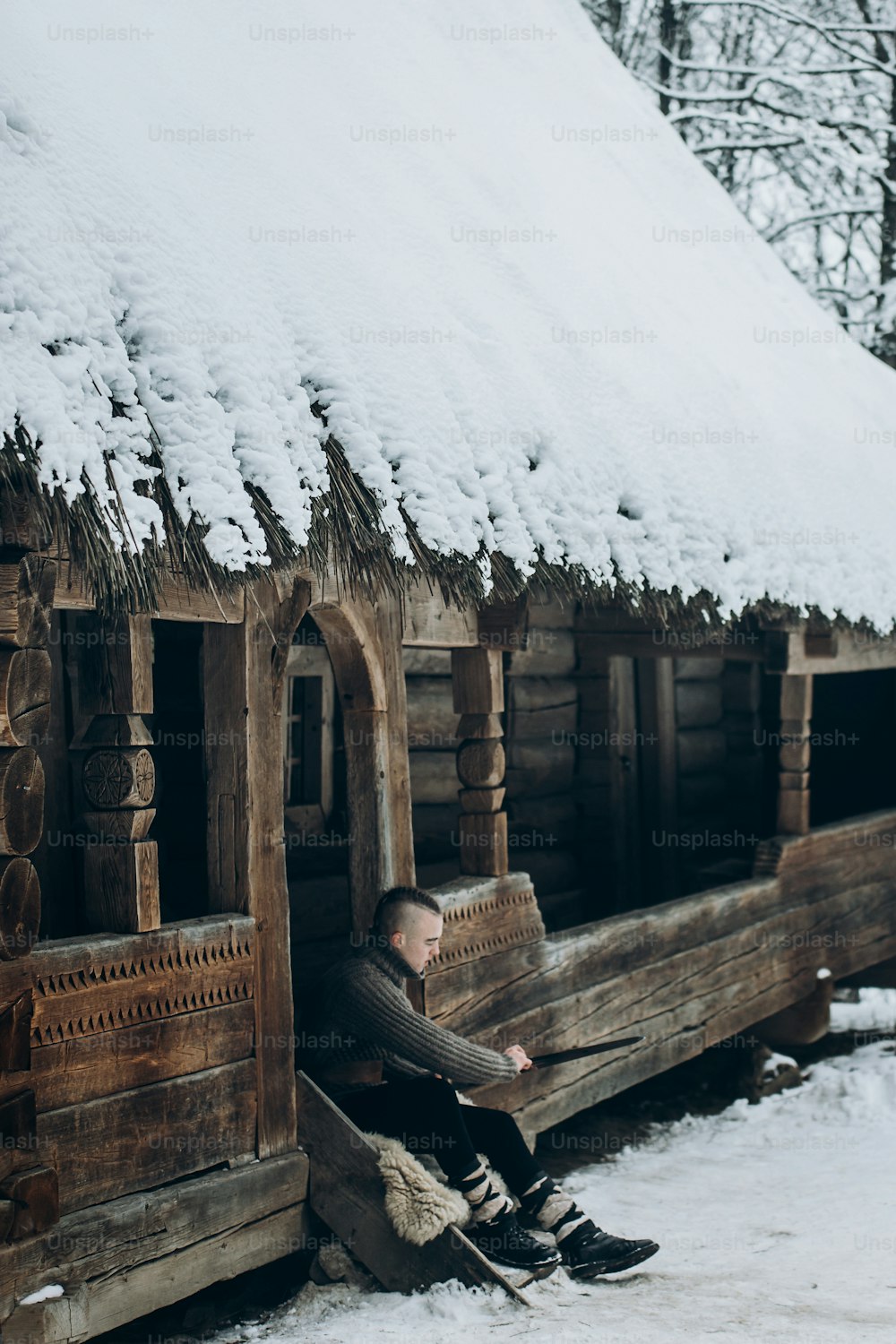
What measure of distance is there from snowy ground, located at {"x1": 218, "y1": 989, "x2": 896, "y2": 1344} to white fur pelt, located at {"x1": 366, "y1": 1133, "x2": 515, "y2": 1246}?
0.61ft

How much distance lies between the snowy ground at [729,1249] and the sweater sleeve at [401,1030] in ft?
2.14

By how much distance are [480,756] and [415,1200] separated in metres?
1.71

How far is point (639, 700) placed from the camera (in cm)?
879

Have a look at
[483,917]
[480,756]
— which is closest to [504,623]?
[480,756]

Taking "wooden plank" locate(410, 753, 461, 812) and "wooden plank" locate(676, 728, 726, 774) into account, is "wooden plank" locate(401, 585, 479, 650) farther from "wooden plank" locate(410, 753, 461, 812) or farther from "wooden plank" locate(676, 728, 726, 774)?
"wooden plank" locate(676, 728, 726, 774)

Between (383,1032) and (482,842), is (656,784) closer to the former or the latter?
(482,842)

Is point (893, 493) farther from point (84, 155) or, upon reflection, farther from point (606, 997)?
point (84, 155)

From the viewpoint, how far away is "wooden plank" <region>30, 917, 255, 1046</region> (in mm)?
3551

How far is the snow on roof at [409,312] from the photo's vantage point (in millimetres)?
3561

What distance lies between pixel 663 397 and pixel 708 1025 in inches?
119

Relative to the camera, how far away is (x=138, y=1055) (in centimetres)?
378

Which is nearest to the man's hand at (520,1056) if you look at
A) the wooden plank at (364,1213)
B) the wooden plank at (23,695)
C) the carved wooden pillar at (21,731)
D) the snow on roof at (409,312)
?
the wooden plank at (364,1213)

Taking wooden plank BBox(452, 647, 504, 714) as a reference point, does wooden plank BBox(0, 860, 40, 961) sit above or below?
below

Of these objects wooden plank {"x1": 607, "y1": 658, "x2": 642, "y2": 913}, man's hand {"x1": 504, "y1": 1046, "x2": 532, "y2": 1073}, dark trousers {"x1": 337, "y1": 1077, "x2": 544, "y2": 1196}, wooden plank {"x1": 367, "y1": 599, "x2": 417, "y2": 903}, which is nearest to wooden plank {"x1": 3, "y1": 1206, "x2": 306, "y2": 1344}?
dark trousers {"x1": 337, "y1": 1077, "x2": 544, "y2": 1196}
